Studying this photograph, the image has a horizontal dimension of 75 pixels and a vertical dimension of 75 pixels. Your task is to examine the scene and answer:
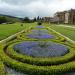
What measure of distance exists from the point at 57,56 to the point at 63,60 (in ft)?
2.39

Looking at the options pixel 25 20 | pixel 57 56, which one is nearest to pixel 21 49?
pixel 57 56

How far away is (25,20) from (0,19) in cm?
2100

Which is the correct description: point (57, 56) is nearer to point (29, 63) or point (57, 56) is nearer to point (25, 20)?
point (29, 63)

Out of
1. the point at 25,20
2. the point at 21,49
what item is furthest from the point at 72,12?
the point at 21,49

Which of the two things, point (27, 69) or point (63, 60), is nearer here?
point (27, 69)

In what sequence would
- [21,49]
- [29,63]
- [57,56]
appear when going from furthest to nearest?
[21,49]
[57,56]
[29,63]

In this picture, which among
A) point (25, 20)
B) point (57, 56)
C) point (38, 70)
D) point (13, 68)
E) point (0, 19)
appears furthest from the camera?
point (25, 20)

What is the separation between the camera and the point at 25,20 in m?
104

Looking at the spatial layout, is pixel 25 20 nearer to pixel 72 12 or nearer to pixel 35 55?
pixel 72 12

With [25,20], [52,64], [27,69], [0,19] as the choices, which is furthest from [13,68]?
[25,20]

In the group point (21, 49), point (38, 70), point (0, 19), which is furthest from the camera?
point (0, 19)

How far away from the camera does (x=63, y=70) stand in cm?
808

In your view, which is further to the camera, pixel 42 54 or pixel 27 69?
pixel 42 54

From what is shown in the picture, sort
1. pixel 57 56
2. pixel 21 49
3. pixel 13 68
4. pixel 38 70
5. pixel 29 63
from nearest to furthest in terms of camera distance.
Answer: pixel 38 70 < pixel 13 68 < pixel 29 63 < pixel 57 56 < pixel 21 49
